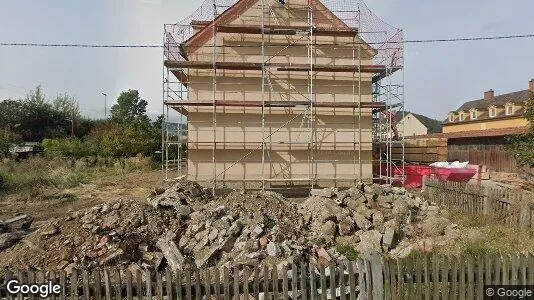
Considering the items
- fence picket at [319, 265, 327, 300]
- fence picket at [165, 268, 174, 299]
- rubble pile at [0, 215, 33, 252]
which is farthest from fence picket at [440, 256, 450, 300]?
rubble pile at [0, 215, 33, 252]

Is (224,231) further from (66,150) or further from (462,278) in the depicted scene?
(66,150)

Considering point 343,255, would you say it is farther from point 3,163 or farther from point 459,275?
point 3,163

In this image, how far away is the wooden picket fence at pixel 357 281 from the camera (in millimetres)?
4418

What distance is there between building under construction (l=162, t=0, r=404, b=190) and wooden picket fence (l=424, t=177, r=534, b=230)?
3530 millimetres

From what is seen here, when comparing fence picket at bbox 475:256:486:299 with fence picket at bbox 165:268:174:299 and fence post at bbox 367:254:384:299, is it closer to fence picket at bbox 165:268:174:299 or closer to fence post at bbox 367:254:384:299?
fence post at bbox 367:254:384:299

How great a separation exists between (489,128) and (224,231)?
3583 centimetres

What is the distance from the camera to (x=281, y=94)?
15305 mm

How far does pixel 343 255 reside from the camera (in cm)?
775

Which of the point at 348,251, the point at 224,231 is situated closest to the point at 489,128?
the point at 348,251

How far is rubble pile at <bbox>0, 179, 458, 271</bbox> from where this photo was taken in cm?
682

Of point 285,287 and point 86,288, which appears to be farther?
point 285,287

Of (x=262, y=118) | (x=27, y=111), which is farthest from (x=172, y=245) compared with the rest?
(x=27, y=111)

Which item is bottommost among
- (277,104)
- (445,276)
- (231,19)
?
(445,276)

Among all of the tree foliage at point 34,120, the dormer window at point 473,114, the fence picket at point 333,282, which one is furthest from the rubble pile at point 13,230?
the dormer window at point 473,114
